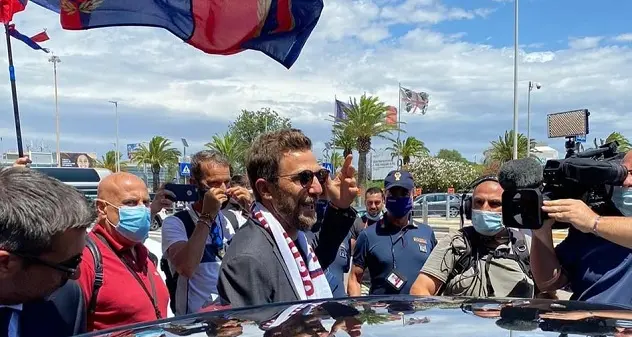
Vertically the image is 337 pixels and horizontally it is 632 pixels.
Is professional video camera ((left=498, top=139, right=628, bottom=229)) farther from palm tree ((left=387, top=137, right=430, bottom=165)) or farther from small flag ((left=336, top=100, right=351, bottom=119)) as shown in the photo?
palm tree ((left=387, top=137, right=430, bottom=165))

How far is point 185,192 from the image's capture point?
446cm

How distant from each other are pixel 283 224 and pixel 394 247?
2.19 meters

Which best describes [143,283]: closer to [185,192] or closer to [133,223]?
[133,223]

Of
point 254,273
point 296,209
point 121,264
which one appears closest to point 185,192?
point 121,264

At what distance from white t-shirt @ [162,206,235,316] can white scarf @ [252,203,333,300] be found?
1.55 m

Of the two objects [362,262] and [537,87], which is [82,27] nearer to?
[362,262]

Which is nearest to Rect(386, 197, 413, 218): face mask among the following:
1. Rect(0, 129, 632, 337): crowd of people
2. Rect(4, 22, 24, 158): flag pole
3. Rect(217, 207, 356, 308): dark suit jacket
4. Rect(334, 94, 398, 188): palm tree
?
Rect(0, 129, 632, 337): crowd of people

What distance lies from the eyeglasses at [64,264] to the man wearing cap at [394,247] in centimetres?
275

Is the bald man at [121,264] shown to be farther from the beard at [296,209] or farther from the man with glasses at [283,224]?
the beard at [296,209]

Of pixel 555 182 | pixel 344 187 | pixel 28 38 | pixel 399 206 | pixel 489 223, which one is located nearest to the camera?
pixel 555 182

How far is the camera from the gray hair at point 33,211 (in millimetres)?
1890

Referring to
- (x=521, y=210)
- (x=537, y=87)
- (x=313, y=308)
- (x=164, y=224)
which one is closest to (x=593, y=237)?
(x=521, y=210)

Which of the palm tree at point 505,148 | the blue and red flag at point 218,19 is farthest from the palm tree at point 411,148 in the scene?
Answer: the blue and red flag at point 218,19

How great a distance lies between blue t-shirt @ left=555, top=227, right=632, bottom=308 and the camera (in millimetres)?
2686
